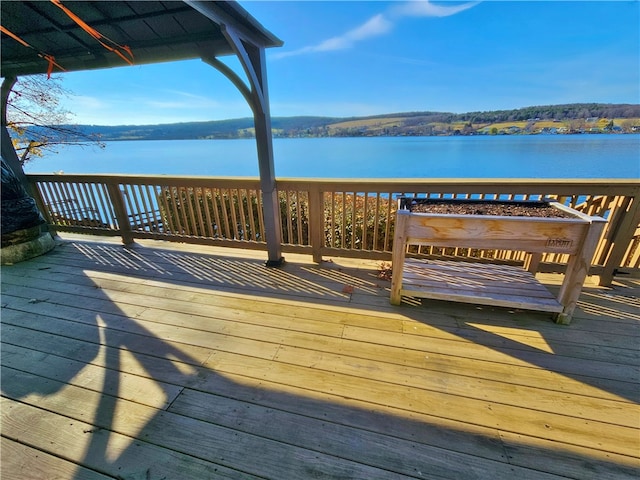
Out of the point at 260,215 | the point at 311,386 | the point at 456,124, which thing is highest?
the point at 456,124

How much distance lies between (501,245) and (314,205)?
1723 millimetres

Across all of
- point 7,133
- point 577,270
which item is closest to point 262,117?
point 577,270

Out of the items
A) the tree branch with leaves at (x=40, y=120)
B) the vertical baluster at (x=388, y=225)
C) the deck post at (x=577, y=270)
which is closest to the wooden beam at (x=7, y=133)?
the tree branch with leaves at (x=40, y=120)

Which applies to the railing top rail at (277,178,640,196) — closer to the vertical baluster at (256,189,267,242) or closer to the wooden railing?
the wooden railing

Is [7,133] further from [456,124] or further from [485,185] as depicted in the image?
[456,124]

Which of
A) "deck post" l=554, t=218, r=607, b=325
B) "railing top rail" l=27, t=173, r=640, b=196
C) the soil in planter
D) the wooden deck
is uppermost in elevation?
"railing top rail" l=27, t=173, r=640, b=196

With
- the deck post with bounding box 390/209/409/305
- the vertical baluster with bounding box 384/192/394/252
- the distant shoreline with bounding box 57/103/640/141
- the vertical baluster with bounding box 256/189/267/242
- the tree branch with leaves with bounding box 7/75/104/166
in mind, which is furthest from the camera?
the tree branch with leaves with bounding box 7/75/104/166

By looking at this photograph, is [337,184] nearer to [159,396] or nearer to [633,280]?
[159,396]

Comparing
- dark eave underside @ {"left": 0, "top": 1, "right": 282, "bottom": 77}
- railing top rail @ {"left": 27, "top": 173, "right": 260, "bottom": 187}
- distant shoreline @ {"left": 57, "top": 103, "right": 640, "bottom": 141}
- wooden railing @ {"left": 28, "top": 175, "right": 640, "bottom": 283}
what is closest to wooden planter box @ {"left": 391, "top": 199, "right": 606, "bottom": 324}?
wooden railing @ {"left": 28, "top": 175, "right": 640, "bottom": 283}

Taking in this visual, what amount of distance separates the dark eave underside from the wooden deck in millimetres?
2410

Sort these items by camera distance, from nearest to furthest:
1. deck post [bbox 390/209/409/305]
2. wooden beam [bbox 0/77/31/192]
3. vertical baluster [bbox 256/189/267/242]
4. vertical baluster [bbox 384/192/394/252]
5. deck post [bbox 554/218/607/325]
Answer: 1. deck post [bbox 554/218/607/325]
2. deck post [bbox 390/209/409/305]
3. vertical baluster [bbox 384/192/394/252]
4. vertical baluster [bbox 256/189/267/242]
5. wooden beam [bbox 0/77/31/192]

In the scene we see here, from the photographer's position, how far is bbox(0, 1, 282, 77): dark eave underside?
7.29 feet

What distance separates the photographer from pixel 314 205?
276 centimetres

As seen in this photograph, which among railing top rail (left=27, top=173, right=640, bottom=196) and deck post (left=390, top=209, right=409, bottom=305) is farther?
railing top rail (left=27, top=173, right=640, bottom=196)
